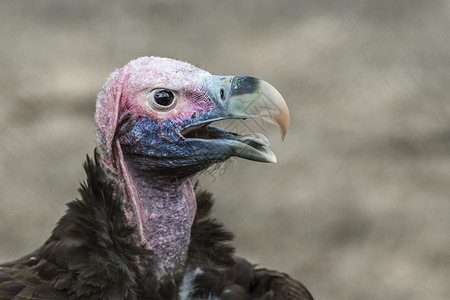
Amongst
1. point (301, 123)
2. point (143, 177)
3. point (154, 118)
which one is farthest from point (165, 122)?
point (301, 123)

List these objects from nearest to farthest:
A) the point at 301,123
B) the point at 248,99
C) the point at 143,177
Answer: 1. the point at 248,99
2. the point at 143,177
3. the point at 301,123

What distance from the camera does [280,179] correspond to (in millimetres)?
5340

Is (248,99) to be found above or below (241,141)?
above

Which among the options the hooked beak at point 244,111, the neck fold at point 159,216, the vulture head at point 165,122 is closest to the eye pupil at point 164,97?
the vulture head at point 165,122

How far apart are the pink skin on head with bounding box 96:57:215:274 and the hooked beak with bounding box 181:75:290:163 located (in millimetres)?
44

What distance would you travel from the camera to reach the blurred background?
15.5ft

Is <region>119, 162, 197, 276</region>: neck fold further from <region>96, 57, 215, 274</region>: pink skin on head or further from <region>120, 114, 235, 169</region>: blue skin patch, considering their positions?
<region>120, 114, 235, 169</region>: blue skin patch

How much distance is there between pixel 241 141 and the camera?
2307mm

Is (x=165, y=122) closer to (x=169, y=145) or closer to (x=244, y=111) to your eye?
(x=169, y=145)

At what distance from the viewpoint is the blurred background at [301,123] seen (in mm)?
4738

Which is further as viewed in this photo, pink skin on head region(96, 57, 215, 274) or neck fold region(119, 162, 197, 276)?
neck fold region(119, 162, 197, 276)

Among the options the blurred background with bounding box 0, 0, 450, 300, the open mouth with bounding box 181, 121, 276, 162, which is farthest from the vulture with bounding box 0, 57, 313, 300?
the blurred background with bounding box 0, 0, 450, 300

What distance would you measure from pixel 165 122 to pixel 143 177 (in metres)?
0.26

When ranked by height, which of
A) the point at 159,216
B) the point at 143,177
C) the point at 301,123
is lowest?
the point at 159,216
